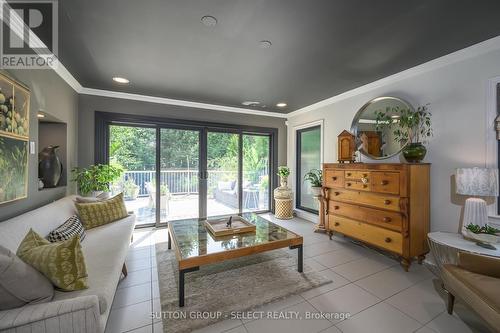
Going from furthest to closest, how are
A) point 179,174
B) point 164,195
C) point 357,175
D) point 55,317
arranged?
point 179,174 → point 164,195 → point 357,175 → point 55,317

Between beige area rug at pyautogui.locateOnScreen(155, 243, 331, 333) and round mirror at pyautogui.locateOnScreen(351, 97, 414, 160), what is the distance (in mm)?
1989

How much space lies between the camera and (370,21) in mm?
1779

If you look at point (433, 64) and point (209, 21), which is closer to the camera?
point (209, 21)

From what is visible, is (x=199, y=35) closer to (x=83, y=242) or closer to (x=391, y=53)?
(x=391, y=53)

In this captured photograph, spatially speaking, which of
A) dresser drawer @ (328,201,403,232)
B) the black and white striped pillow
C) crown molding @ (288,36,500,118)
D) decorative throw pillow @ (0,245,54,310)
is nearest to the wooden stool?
dresser drawer @ (328,201,403,232)

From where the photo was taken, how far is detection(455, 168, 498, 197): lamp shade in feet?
6.21

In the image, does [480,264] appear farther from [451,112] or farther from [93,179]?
[93,179]

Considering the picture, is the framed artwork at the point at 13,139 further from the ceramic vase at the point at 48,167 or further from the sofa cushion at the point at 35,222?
the ceramic vase at the point at 48,167

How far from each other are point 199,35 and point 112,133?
268 cm

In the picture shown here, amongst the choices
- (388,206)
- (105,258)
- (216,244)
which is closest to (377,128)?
(388,206)

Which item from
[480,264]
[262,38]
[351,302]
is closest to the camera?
[480,264]

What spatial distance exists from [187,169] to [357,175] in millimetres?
3042

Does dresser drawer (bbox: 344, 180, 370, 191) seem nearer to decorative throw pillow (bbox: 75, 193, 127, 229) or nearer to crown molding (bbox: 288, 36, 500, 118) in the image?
crown molding (bbox: 288, 36, 500, 118)

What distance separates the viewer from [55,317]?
1.03 m
